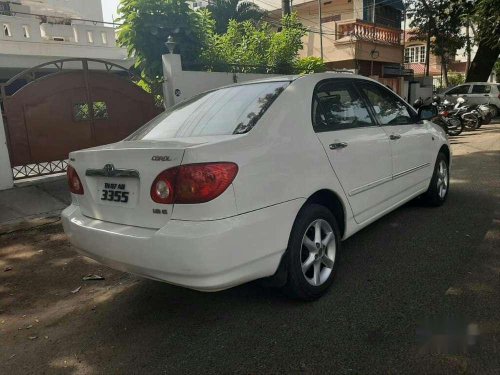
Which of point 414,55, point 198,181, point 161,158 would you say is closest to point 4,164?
point 161,158

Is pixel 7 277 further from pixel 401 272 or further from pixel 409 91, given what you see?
pixel 409 91

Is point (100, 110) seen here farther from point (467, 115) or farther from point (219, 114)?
point (467, 115)

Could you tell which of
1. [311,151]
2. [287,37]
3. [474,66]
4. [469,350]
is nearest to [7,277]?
[311,151]

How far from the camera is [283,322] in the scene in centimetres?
278

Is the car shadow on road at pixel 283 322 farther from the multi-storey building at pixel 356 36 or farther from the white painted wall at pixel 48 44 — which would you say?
the multi-storey building at pixel 356 36

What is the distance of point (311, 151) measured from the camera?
2961 mm

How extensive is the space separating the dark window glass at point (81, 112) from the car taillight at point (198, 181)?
225 inches

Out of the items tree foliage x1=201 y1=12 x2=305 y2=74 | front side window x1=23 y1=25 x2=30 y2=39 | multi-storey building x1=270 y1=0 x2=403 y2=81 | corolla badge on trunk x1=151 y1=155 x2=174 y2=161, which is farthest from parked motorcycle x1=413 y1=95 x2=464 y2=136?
front side window x1=23 y1=25 x2=30 y2=39

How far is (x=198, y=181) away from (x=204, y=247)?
1.19 feet

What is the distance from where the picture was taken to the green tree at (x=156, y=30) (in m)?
8.95

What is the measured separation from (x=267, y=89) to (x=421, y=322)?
75.4 inches

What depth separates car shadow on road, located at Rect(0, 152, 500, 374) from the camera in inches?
94.0

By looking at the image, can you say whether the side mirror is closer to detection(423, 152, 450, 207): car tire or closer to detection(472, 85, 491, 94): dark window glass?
detection(423, 152, 450, 207): car tire

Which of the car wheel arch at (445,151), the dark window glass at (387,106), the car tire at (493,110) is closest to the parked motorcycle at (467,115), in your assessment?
the car tire at (493,110)
